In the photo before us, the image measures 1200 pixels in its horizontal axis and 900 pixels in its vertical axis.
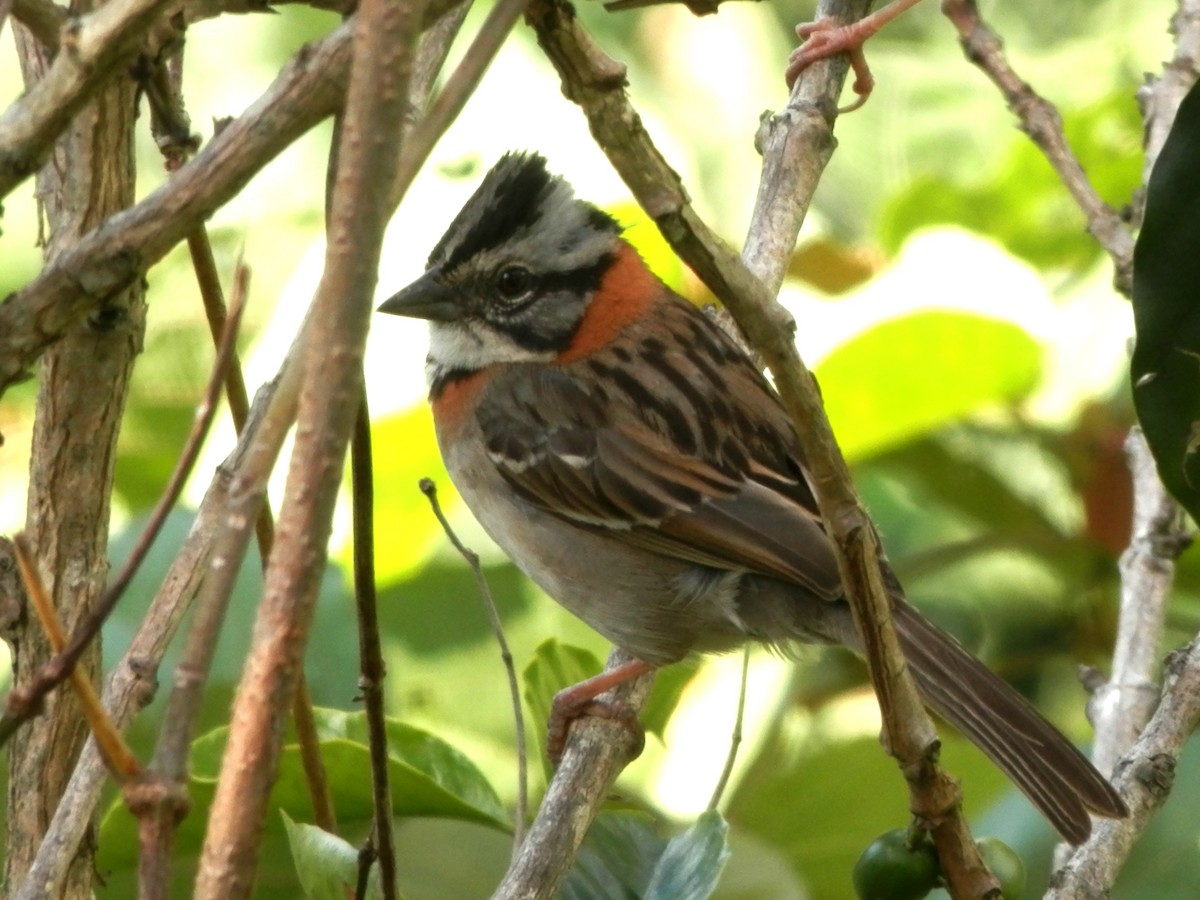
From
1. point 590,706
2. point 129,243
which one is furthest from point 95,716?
point 590,706

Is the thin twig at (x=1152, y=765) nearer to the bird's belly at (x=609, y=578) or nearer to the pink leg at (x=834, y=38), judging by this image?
the bird's belly at (x=609, y=578)

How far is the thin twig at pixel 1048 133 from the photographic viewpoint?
9.52 feet

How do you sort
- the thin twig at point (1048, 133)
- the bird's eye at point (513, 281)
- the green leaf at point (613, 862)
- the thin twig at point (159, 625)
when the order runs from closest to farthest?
the thin twig at point (159, 625), the green leaf at point (613, 862), the thin twig at point (1048, 133), the bird's eye at point (513, 281)

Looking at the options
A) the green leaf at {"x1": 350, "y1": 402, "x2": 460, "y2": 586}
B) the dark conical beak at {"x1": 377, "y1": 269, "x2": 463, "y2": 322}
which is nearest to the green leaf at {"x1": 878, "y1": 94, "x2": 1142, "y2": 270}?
the dark conical beak at {"x1": 377, "y1": 269, "x2": 463, "y2": 322}

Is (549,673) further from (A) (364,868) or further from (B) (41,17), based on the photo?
(B) (41,17)

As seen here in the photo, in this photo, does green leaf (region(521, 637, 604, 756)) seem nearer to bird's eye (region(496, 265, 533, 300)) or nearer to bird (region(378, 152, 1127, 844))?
bird (region(378, 152, 1127, 844))

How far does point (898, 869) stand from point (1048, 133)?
57.0 inches

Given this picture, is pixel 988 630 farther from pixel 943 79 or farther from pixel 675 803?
pixel 943 79

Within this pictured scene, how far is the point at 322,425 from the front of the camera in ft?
4.06

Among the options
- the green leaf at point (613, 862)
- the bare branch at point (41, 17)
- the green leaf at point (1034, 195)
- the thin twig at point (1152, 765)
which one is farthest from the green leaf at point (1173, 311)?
the green leaf at point (1034, 195)

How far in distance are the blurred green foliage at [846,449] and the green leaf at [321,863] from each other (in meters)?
0.53

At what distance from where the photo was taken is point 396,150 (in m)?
1.25

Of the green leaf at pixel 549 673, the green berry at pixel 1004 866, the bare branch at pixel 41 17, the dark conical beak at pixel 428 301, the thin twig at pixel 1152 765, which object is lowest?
the green berry at pixel 1004 866

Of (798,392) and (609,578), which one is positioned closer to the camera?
(798,392)
